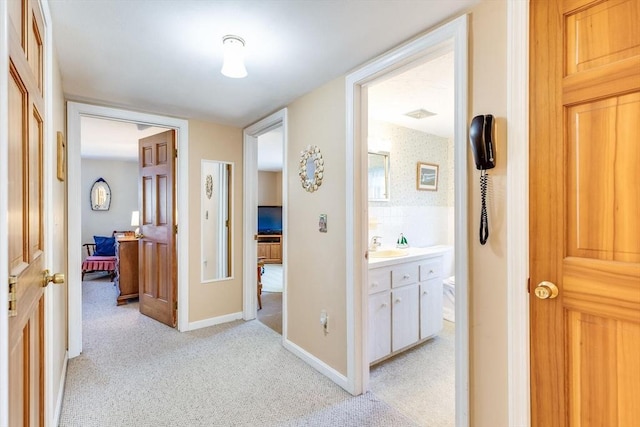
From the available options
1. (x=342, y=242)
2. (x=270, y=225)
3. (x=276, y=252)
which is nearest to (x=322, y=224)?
(x=342, y=242)

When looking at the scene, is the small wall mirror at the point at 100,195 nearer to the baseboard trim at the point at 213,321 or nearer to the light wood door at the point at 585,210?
the baseboard trim at the point at 213,321

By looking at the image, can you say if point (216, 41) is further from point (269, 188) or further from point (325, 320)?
point (269, 188)

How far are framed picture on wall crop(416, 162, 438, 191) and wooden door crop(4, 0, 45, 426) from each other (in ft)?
11.0

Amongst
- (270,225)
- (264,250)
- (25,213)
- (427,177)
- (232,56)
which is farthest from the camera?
(270,225)

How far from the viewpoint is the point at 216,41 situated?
1744mm

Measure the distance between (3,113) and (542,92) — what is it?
1724 mm

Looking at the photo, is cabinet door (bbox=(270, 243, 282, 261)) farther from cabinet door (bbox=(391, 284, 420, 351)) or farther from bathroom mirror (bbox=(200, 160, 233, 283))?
cabinet door (bbox=(391, 284, 420, 351))

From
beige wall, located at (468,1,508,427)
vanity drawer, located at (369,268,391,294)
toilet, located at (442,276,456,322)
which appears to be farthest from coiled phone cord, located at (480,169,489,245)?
toilet, located at (442,276,456,322)

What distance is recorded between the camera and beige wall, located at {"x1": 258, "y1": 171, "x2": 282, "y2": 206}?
8047 millimetres

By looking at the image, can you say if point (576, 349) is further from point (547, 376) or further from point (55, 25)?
point (55, 25)

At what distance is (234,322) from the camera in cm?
344

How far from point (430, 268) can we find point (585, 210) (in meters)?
1.75

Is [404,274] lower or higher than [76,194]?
lower

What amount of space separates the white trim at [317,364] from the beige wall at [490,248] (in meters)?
0.94
